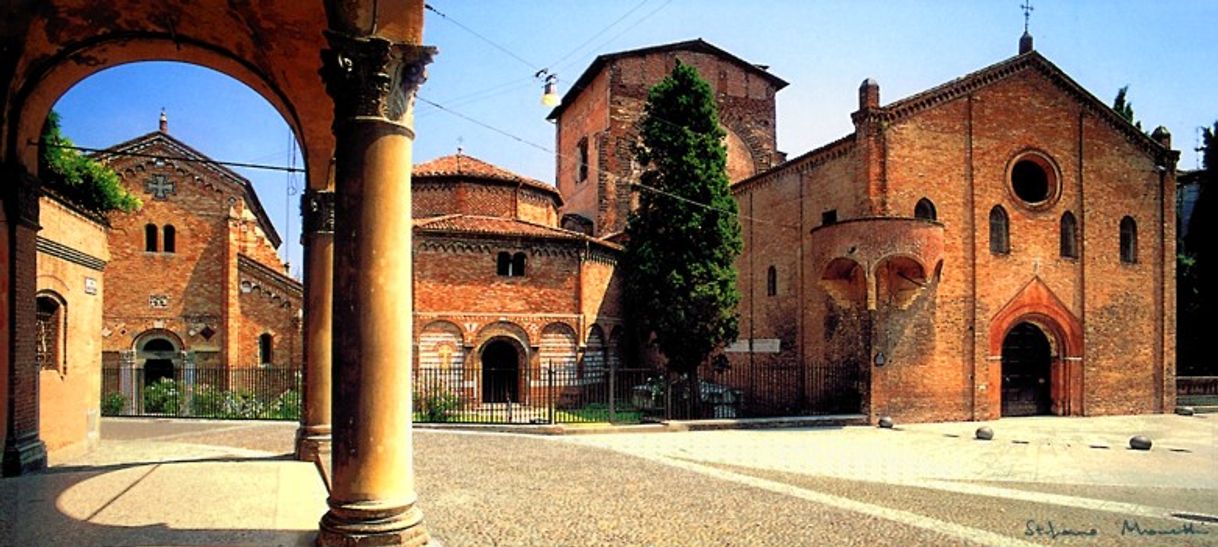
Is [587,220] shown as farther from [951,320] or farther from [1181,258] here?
[1181,258]

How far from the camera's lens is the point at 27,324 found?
8.19 metres

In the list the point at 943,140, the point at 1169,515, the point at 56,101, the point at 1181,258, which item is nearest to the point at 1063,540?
the point at 1169,515

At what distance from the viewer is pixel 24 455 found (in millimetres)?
8086

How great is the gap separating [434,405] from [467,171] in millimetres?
11069

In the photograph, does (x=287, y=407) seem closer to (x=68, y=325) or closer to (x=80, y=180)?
(x=80, y=180)

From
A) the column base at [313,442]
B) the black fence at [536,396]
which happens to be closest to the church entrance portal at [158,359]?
the black fence at [536,396]

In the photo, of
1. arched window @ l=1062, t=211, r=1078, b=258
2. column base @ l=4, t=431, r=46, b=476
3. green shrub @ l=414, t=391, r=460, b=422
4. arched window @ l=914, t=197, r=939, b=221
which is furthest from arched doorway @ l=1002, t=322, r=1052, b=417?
column base @ l=4, t=431, r=46, b=476

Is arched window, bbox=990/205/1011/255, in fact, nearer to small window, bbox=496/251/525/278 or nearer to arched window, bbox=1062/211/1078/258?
arched window, bbox=1062/211/1078/258

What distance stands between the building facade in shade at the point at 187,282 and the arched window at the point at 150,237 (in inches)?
1.1

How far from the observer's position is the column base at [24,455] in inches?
310

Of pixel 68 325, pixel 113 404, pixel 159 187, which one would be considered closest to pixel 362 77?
pixel 68 325

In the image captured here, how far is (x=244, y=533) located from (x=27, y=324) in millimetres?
4768

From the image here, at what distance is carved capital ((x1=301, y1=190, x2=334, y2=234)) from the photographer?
8.83 m
